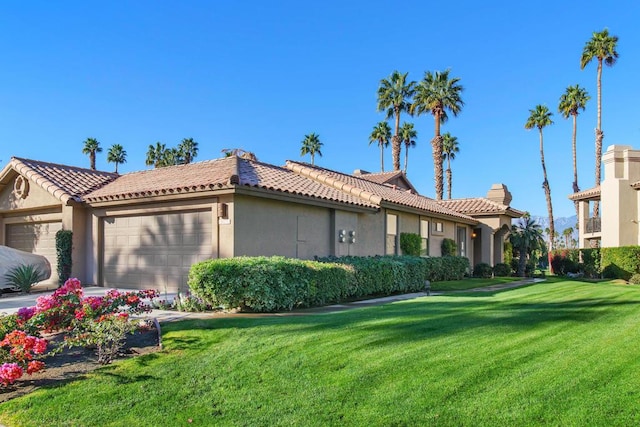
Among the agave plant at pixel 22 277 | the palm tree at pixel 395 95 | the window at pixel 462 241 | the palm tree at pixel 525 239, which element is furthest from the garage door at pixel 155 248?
the palm tree at pixel 395 95

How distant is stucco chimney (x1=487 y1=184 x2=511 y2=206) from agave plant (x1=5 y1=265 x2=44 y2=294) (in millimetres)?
24751

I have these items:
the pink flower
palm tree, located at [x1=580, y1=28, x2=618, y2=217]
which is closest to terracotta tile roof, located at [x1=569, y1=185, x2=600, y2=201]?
palm tree, located at [x1=580, y1=28, x2=618, y2=217]

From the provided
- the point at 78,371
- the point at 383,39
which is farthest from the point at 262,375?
the point at 383,39

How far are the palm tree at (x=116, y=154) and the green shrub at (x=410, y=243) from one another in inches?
1988

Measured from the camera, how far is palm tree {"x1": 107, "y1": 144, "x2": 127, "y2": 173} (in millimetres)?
61188

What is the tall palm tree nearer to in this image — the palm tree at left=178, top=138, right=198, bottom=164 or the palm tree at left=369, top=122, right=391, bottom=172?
the palm tree at left=369, top=122, right=391, bottom=172

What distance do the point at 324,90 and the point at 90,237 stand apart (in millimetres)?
18805

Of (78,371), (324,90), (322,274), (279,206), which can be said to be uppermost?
(324,90)

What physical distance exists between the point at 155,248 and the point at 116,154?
170ft

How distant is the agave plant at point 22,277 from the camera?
14.6 m

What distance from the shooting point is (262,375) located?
5809 millimetres

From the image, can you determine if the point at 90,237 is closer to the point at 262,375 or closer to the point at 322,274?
the point at 322,274

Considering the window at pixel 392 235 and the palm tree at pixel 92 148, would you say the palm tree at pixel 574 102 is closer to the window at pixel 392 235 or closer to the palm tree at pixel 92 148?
the window at pixel 392 235

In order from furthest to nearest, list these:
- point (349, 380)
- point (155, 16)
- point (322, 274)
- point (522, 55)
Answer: point (522, 55), point (155, 16), point (322, 274), point (349, 380)
